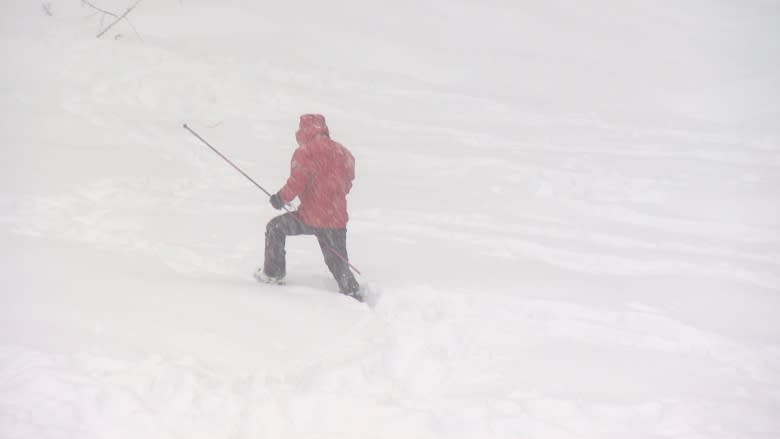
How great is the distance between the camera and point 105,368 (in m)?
3.96

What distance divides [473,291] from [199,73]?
790 cm

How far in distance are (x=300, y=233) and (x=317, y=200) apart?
36 centimetres

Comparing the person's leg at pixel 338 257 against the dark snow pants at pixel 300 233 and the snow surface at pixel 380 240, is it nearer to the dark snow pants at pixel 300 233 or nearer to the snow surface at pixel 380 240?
the dark snow pants at pixel 300 233

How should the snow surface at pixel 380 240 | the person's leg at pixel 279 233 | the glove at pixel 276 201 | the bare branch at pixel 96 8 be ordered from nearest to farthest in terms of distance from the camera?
the snow surface at pixel 380 240 < the glove at pixel 276 201 < the person's leg at pixel 279 233 < the bare branch at pixel 96 8

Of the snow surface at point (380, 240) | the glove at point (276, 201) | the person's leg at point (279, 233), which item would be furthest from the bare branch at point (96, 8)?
the glove at point (276, 201)

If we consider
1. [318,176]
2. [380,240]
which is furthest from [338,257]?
[380,240]

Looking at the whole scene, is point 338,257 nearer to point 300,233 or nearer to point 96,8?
point 300,233

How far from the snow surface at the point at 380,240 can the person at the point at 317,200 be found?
0.28m

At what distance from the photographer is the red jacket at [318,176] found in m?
5.36

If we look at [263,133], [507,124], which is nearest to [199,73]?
→ [263,133]

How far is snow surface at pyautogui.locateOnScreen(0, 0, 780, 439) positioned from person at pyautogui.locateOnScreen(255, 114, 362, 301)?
28 cm

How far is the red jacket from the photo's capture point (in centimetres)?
536

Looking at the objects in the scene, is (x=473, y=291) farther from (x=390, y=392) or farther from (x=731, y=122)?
(x=731, y=122)

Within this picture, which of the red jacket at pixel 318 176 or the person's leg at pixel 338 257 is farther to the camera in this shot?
the person's leg at pixel 338 257
